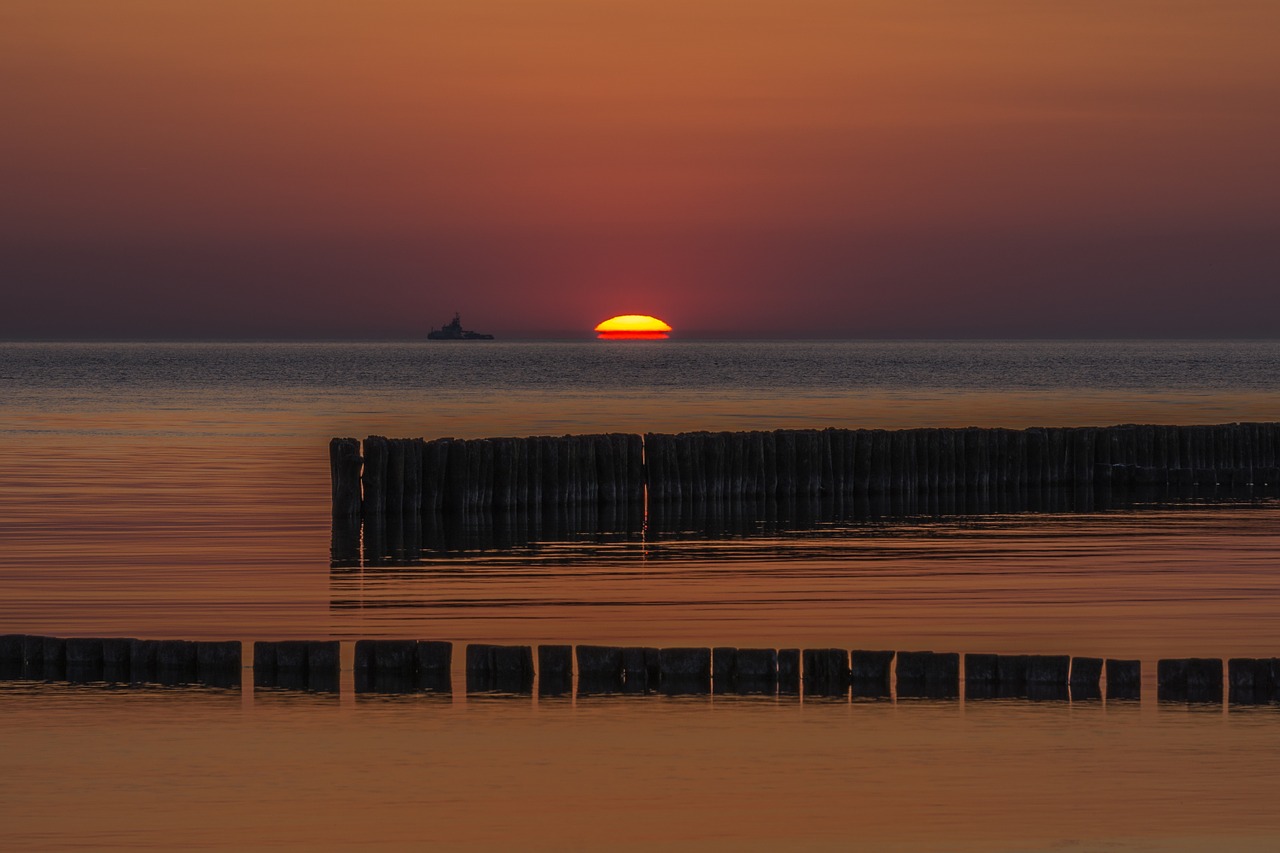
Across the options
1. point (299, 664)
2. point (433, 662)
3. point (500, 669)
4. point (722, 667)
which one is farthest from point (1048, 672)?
point (299, 664)

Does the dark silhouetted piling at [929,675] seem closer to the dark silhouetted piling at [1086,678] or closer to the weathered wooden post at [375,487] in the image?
the dark silhouetted piling at [1086,678]

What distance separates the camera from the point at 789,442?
30516 millimetres

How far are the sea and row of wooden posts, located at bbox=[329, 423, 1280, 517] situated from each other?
163 centimetres

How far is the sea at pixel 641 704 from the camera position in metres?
10.8

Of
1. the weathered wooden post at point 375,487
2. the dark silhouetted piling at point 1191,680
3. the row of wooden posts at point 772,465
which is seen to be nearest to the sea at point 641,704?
the dark silhouetted piling at point 1191,680

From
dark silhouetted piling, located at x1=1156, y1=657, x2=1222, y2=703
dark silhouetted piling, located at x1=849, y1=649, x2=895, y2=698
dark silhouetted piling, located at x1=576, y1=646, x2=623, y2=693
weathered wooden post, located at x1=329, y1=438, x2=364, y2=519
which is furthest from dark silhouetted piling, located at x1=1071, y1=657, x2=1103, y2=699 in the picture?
→ weathered wooden post, located at x1=329, y1=438, x2=364, y2=519

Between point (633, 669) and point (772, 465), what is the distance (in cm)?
1647

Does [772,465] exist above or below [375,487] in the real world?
above

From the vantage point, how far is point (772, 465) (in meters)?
30.3

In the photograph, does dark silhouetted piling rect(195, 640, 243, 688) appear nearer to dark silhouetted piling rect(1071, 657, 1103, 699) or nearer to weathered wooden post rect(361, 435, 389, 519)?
dark silhouetted piling rect(1071, 657, 1103, 699)

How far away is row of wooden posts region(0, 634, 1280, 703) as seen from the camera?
539 inches

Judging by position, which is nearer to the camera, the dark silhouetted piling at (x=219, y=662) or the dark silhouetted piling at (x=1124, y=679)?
the dark silhouetted piling at (x=1124, y=679)

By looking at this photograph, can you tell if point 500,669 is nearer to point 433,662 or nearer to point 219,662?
point 433,662

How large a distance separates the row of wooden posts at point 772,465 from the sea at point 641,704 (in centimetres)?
163
